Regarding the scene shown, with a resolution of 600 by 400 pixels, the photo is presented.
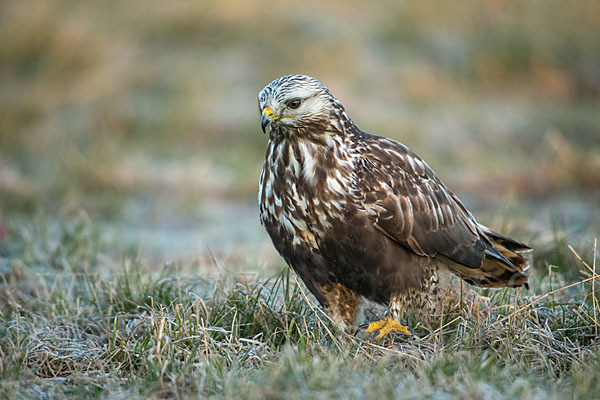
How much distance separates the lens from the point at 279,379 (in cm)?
273

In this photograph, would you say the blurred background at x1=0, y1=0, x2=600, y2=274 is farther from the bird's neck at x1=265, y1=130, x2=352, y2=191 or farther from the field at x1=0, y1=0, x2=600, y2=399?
the bird's neck at x1=265, y1=130, x2=352, y2=191

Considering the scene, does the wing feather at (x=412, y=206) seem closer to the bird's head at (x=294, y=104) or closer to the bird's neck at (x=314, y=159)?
the bird's neck at (x=314, y=159)

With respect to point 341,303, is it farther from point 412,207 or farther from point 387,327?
point 412,207

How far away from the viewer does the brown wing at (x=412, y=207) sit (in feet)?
11.1

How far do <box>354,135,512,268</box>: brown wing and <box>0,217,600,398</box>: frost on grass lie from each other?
26 cm

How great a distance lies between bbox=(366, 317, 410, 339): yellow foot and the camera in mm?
3473

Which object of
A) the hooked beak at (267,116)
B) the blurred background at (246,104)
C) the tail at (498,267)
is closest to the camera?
the hooked beak at (267,116)

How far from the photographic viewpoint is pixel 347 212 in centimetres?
331

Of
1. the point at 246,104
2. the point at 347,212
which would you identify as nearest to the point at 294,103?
the point at 347,212

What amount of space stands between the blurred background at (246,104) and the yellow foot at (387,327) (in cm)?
117

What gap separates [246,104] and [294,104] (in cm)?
638

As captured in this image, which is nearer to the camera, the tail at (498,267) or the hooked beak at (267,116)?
the hooked beak at (267,116)

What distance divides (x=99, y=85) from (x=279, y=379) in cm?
764

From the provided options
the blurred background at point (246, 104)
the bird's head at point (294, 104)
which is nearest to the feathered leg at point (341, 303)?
the bird's head at point (294, 104)
